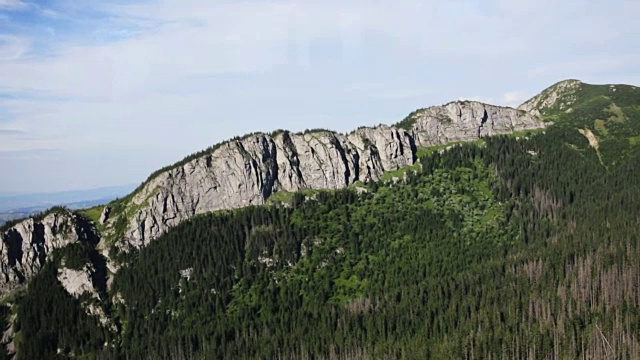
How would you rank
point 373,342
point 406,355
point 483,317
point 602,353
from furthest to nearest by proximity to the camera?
point 373,342 → point 483,317 → point 406,355 → point 602,353

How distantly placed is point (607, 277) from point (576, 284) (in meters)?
12.7

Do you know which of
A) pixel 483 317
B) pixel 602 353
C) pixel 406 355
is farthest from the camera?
pixel 483 317

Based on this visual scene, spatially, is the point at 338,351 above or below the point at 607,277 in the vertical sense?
below

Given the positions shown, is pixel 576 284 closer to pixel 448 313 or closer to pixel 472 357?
pixel 448 313

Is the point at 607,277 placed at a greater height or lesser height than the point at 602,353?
greater

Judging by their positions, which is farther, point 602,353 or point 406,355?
point 406,355

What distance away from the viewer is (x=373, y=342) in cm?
19475

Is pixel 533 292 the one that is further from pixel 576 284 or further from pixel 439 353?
pixel 439 353

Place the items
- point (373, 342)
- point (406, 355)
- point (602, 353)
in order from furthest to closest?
point (373, 342)
point (406, 355)
point (602, 353)

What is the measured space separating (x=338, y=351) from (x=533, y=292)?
75561mm

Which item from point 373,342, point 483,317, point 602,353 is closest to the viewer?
point 602,353

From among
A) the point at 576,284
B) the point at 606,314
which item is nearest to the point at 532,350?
the point at 606,314

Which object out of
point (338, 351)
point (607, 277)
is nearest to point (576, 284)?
point (607, 277)

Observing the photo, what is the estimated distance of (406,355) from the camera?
17075 cm
